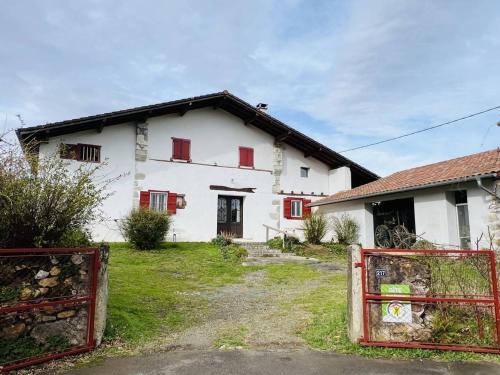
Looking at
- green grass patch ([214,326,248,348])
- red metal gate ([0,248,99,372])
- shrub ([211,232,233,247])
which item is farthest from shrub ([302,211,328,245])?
red metal gate ([0,248,99,372])

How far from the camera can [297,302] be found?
6863 millimetres

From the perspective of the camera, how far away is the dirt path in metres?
4.75

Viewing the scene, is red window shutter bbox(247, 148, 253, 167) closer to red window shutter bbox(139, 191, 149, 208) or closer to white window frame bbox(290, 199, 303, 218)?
white window frame bbox(290, 199, 303, 218)

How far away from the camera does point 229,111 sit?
17953 mm

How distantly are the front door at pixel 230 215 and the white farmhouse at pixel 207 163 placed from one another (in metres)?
0.05

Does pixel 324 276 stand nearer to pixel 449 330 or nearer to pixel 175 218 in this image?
pixel 449 330

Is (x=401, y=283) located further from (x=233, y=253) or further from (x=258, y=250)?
(x=258, y=250)

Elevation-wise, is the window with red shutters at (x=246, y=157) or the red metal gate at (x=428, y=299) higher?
the window with red shutters at (x=246, y=157)

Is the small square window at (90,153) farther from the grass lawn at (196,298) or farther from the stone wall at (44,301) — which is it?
the stone wall at (44,301)

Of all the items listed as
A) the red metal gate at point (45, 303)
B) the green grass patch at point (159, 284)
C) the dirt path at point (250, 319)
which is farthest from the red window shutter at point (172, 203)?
the red metal gate at point (45, 303)

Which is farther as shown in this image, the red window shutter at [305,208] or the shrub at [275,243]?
the red window shutter at [305,208]

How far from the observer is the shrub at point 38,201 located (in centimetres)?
442

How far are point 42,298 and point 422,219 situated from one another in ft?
37.8

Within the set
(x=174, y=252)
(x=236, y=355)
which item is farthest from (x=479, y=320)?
(x=174, y=252)
